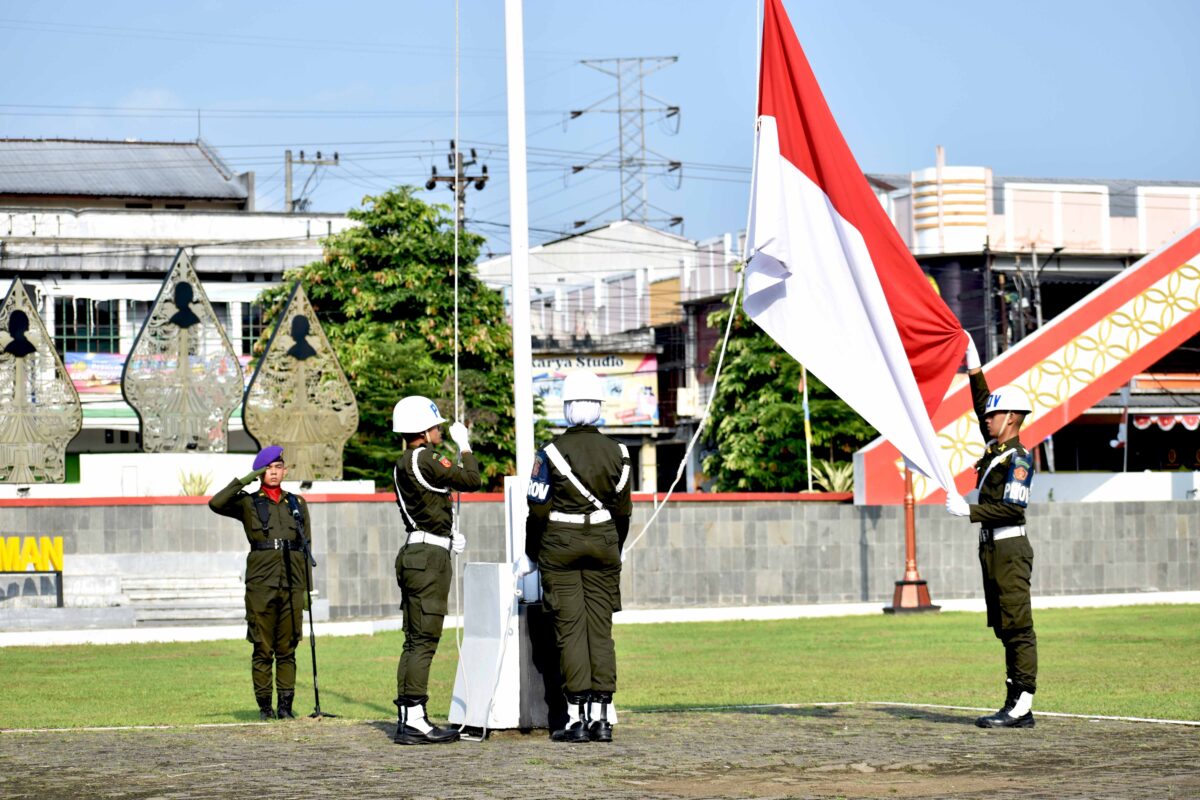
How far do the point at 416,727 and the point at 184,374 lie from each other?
72.0ft

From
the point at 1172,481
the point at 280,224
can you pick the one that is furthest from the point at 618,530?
the point at 280,224

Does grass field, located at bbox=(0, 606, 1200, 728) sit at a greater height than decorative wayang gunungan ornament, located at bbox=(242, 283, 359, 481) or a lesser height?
lesser

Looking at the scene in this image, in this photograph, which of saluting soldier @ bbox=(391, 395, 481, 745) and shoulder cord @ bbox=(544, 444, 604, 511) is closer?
shoulder cord @ bbox=(544, 444, 604, 511)

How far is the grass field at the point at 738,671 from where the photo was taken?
574 inches


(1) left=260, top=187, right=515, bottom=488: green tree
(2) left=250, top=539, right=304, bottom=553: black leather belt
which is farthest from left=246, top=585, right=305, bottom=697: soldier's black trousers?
(1) left=260, top=187, right=515, bottom=488: green tree

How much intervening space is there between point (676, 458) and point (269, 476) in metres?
60.4

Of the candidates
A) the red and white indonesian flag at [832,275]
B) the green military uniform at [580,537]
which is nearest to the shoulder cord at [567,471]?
the green military uniform at [580,537]

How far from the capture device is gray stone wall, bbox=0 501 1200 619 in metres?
28.5

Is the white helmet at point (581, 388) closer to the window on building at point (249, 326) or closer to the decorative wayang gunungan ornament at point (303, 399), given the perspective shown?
the decorative wayang gunungan ornament at point (303, 399)

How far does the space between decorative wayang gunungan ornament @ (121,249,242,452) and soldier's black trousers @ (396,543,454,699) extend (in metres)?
21.2

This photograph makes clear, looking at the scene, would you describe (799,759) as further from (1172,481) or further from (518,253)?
(1172,481)

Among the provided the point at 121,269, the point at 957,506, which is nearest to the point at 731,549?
the point at 957,506

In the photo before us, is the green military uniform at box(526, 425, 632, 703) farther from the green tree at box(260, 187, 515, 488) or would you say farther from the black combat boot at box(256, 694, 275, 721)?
the green tree at box(260, 187, 515, 488)

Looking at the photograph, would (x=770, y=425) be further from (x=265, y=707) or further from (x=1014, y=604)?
(x=1014, y=604)
